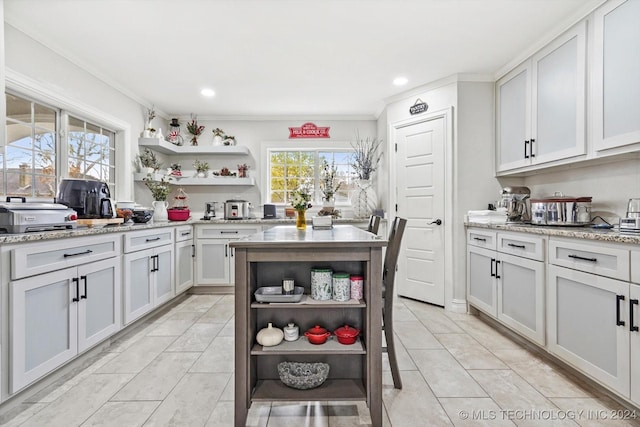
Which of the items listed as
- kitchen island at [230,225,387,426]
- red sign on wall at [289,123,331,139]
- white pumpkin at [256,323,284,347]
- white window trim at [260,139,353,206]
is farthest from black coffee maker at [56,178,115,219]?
red sign on wall at [289,123,331,139]

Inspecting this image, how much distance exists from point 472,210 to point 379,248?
7.35 ft

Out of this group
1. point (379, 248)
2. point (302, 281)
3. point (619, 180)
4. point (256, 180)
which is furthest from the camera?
point (256, 180)

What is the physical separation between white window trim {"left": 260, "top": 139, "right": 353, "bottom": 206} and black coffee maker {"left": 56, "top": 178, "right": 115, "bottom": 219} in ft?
7.70

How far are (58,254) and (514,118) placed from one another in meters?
3.80

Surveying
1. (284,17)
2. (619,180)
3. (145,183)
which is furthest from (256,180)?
(619,180)

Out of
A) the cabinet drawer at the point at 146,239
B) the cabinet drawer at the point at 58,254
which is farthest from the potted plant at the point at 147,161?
the cabinet drawer at the point at 58,254

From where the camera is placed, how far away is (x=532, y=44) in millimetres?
2734

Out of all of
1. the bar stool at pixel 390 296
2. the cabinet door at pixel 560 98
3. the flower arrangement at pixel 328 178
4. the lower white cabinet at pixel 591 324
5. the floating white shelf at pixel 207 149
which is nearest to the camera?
the lower white cabinet at pixel 591 324

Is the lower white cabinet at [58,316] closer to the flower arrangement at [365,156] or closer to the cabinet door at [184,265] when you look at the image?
the cabinet door at [184,265]

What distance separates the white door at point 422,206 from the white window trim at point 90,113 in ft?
10.6

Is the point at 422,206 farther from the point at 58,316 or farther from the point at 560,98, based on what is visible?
the point at 58,316

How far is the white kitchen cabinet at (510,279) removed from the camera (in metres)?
2.24

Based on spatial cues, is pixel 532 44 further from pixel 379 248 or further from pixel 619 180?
pixel 379 248

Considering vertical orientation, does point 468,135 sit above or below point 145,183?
above
